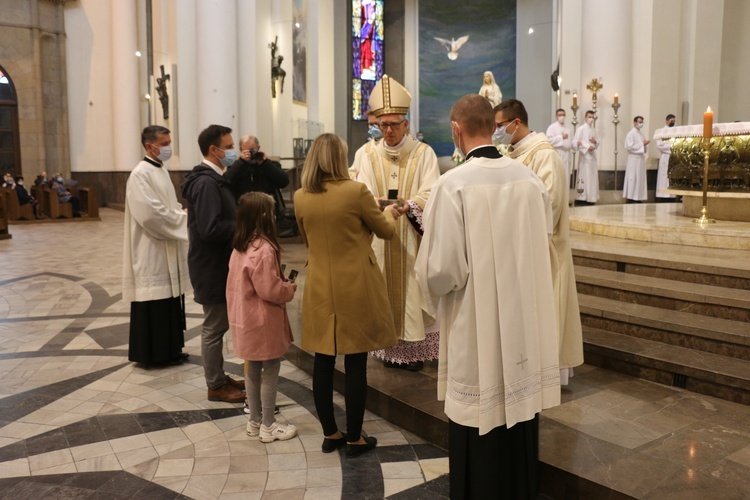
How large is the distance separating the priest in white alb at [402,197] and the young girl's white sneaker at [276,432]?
3.26ft

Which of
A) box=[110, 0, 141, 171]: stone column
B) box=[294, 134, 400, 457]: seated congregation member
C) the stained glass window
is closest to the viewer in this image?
box=[294, 134, 400, 457]: seated congregation member

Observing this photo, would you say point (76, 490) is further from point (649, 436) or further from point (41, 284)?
point (41, 284)

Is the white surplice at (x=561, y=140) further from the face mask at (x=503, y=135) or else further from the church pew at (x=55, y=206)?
the church pew at (x=55, y=206)

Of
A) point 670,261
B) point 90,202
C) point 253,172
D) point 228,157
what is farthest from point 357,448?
point 90,202

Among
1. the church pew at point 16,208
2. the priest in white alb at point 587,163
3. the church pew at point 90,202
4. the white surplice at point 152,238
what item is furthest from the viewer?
the church pew at point 90,202

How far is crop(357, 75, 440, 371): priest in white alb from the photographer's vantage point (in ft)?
14.4

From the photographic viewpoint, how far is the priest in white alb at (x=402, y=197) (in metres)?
4.38

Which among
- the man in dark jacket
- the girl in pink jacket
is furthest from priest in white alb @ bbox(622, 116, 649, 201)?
the girl in pink jacket

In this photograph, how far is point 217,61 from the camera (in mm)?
12555

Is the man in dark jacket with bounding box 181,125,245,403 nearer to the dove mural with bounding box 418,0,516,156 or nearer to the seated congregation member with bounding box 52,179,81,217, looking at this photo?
the seated congregation member with bounding box 52,179,81,217

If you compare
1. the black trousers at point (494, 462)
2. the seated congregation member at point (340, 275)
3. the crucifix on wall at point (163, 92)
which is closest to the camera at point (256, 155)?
the seated congregation member at point (340, 275)

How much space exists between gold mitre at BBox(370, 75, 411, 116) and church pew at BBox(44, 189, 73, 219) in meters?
14.7

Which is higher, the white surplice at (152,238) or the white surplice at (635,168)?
→ the white surplice at (635,168)

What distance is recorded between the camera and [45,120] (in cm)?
1984
